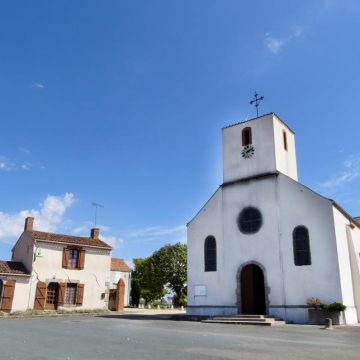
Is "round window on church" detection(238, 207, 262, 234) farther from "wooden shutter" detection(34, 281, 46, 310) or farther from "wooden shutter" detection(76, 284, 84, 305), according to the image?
"wooden shutter" detection(34, 281, 46, 310)

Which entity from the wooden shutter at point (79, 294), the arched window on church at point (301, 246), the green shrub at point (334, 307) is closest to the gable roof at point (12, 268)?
the wooden shutter at point (79, 294)

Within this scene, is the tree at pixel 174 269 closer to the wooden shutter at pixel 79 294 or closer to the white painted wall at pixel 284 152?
the wooden shutter at pixel 79 294

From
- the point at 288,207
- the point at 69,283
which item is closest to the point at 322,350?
the point at 288,207

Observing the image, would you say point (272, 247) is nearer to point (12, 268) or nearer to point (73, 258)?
point (73, 258)

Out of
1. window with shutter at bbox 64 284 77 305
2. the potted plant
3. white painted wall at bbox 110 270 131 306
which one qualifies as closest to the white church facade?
the potted plant

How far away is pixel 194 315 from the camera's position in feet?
76.7

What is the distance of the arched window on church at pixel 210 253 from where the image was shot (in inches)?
945

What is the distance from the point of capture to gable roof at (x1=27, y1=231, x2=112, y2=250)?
3058 centimetres

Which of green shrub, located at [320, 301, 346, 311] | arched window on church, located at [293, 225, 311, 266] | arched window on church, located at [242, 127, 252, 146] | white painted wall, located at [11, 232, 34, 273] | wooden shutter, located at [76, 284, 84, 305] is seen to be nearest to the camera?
green shrub, located at [320, 301, 346, 311]

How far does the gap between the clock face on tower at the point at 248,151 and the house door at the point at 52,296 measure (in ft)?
58.3

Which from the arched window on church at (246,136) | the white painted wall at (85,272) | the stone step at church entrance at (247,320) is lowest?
the stone step at church entrance at (247,320)

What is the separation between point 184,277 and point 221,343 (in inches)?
1511

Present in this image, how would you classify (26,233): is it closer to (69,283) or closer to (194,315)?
(69,283)

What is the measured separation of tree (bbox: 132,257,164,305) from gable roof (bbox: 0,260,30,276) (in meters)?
21.8
